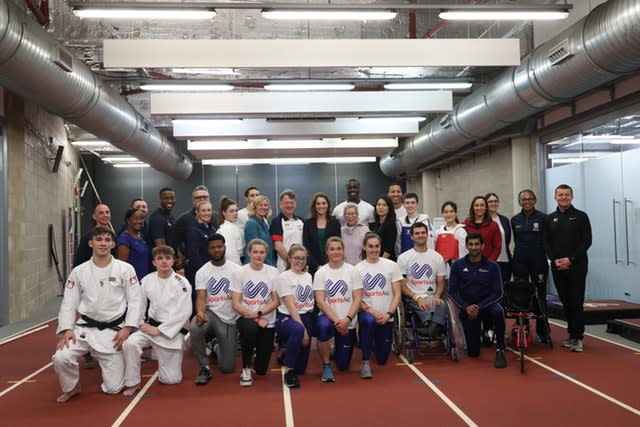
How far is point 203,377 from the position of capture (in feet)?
15.1

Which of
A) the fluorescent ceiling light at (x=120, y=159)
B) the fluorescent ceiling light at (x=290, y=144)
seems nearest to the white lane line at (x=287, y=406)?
the fluorescent ceiling light at (x=290, y=144)

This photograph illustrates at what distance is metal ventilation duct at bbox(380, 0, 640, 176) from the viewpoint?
16.7 ft

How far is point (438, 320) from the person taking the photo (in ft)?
17.0

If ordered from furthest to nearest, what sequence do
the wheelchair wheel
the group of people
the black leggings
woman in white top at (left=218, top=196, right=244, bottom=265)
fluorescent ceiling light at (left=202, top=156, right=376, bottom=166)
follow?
fluorescent ceiling light at (left=202, top=156, right=376, bottom=166), woman in white top at (left=218, top=196, right=244, bottom=265), the wheelchair wheel, the black leggings, the group of people

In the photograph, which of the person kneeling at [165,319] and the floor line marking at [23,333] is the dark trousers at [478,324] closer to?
the person kneeling at [165,319]

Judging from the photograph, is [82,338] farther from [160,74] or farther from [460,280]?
[160,74]

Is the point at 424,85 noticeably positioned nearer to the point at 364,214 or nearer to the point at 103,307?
the point at 364,214

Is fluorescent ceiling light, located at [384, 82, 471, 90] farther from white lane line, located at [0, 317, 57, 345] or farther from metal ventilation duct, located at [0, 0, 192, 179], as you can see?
white lane line, located at [0, 317, 57, 345]

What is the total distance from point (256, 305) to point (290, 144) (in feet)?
22.1

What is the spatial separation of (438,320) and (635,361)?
1.71 meters

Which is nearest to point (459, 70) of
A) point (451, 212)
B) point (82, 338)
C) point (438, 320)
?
point (451, 212)

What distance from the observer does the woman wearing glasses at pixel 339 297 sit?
477 centimetres

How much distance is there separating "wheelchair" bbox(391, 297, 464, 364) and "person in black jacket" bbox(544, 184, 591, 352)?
43.3 inches

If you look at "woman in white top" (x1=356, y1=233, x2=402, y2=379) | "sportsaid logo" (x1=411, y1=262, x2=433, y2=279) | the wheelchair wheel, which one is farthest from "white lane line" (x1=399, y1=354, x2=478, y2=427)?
"sportsaid logo" (x1=411, y1=262, x2=433, y2=279)
